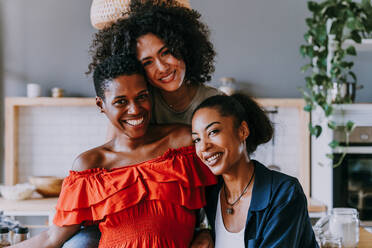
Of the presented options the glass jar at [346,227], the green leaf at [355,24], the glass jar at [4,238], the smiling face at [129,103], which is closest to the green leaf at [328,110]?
the green leaf at [355,24]

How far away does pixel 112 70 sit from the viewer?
4.79 ft

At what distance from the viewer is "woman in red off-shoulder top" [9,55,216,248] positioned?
1475 millimetres

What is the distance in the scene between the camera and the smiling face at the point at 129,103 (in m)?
1.46

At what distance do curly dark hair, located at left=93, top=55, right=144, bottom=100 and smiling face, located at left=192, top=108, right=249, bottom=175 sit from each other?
0.99ft

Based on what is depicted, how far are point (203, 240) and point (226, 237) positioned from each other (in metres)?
0.10

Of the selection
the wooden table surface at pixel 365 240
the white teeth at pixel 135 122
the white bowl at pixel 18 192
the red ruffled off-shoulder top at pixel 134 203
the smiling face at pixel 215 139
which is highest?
the white teeth at pixel 135 122

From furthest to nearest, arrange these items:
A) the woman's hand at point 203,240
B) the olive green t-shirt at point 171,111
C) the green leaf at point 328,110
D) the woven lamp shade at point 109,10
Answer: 1. the green leaf at point 328,110
2. the woven lamp shade at point 109,10
3. the olive green t-shirt at point 171,111
4. the woman's hand at point 203,240

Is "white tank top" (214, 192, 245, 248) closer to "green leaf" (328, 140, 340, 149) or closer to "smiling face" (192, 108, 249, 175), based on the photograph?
"smiling face" (192, 108, 249, 175)

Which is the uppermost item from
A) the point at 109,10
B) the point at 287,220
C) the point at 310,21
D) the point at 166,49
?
the point at 310,21

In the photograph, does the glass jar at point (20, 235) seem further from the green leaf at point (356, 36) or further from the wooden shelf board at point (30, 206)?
the green leaf at point (356, 36)

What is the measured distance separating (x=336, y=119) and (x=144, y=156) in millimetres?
2433

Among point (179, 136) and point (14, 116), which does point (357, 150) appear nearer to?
point (179, 136)

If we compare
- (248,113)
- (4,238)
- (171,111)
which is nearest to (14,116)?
(4,238)

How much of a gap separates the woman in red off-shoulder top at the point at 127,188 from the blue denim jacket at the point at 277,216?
0.24 metres
